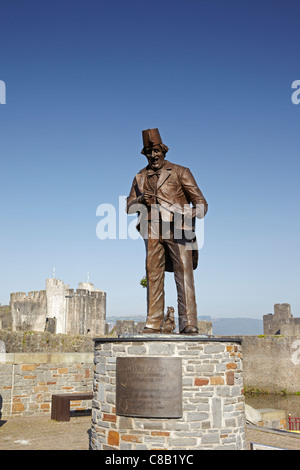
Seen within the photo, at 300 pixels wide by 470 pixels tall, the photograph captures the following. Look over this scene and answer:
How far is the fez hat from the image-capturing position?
25.1 ft

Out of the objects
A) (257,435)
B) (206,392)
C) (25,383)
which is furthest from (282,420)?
(206,392)

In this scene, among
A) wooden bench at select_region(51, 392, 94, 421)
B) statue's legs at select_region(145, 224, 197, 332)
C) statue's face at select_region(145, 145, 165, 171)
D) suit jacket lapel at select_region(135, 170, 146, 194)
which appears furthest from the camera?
wooden bench at select_region(51, 392, 94, 421)

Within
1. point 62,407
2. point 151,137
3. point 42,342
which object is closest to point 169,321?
point 151,137

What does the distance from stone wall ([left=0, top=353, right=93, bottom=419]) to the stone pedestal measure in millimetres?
5395

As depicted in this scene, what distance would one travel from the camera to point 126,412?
6414 millimetres

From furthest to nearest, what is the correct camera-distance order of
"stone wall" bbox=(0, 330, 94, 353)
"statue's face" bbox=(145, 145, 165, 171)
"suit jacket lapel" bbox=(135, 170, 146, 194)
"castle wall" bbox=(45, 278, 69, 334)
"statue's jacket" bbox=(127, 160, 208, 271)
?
1. "castle wall" bbox=(45, 278, 69, 334)
2. "stone wall" bbox=(0, 330, 94, 353)
3. "suit jacket lapel" bbox=(135, 170, 146, 194)
4. "statue's face" bbox=(145, 145, 165, 171)
5. "statue's jacket" bbox=(127, 160, 208, 271)

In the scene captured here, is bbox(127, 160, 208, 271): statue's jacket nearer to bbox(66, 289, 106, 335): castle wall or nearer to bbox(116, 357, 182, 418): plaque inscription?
bbox(116, 357, 182, 418): plaque inscription

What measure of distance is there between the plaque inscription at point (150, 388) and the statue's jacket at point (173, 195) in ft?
5.92

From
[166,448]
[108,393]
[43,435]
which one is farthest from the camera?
[43,435]

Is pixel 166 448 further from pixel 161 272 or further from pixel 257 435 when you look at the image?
pixel 257 435

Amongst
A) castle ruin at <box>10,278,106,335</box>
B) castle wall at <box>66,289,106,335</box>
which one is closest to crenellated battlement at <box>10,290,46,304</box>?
castle ruin at <box>10,278,106,335</box>

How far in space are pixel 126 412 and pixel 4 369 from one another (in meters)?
6.05

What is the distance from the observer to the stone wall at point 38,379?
11.4 meters

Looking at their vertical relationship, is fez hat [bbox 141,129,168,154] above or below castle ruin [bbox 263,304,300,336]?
above
